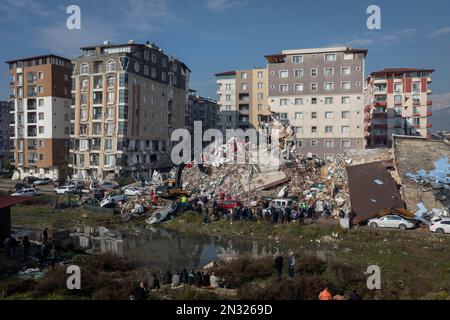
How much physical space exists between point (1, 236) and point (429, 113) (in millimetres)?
71258

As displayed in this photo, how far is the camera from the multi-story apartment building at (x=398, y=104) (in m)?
72.4

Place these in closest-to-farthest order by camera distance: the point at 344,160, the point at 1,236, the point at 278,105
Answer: the point at 1,236, the point at 344,160, the point at 278,105

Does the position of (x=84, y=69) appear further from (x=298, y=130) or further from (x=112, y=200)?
(x=298, y=130)

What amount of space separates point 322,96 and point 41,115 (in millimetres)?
44866

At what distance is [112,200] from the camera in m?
39.1

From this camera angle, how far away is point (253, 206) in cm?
3550

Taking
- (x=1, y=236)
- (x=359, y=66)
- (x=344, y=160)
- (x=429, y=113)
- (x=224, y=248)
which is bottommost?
(x=224, y=248)

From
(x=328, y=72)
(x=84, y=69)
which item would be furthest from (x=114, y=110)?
(x=328, y=72)

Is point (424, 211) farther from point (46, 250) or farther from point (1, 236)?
point (1, 236)

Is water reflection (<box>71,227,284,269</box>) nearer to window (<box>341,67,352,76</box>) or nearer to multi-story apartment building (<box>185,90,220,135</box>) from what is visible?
window (<box>341,67,352,76</box>)

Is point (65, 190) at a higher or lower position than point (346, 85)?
lower

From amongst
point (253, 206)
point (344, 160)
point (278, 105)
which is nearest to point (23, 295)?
point (253, 206)

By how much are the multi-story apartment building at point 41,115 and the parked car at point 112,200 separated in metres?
26.9

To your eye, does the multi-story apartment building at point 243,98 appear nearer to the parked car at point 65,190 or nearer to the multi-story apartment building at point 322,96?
the multi-story apartment building at point 322,96
